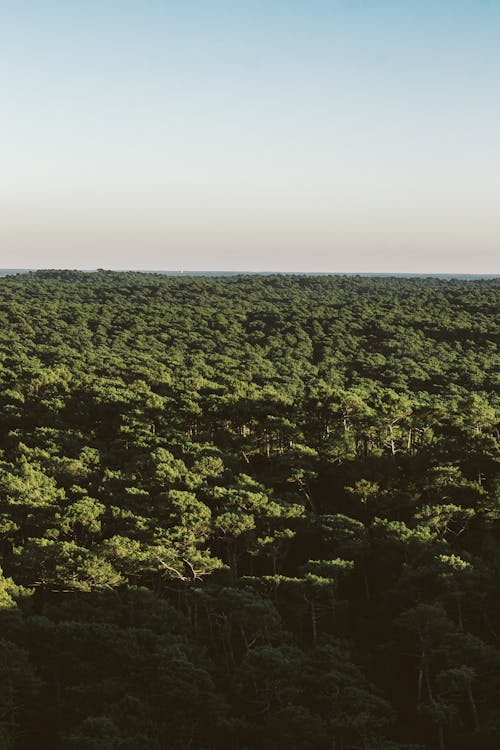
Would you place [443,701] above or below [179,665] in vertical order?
below

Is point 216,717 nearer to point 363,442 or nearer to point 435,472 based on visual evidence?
point 435,472

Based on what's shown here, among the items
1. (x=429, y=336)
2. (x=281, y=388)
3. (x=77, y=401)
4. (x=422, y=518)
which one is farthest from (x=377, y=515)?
(x=429, y=336)

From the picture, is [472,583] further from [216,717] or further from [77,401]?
[77,401]

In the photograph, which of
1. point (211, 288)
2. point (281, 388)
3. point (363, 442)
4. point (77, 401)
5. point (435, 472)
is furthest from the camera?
point (211, 288)

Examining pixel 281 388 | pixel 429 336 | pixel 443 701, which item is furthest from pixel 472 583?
pixel 429 336

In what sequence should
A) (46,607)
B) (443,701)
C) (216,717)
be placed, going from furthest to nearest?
(46,607), (443,701), (216,717)

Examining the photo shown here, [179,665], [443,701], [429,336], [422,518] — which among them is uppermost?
[429,336]

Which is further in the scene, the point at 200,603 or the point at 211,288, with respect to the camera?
the point at 211,288
